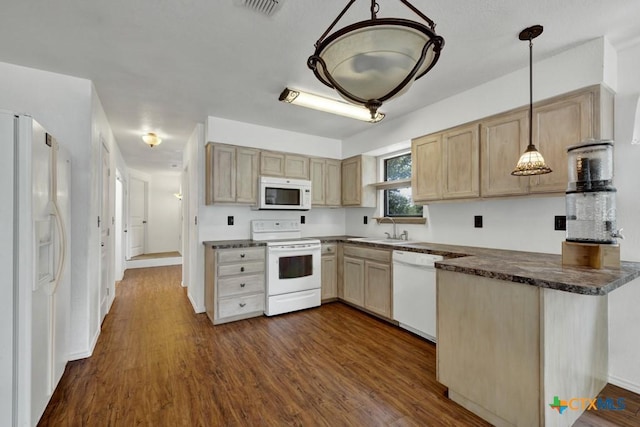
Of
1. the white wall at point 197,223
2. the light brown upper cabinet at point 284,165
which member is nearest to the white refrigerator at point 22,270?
the white wall at point 197,223

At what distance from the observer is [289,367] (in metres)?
2.37

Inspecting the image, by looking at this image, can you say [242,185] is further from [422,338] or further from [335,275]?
[422,338]

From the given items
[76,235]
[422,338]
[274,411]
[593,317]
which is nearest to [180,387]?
[274,411]

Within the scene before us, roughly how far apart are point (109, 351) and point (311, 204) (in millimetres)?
2827

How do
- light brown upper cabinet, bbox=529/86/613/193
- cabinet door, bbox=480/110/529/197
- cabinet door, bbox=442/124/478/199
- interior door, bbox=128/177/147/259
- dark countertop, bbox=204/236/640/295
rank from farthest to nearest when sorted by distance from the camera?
interior door, bbox=128/177/147/259 < cabinet door, bbox=442/124/478/199 < cabinet door, bbox=480/110/529/197 < light brown upper cabinet, bbox=529/86/613/193 < dark countertop, bbox=204/236/640/295

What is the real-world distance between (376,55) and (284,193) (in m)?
3.04

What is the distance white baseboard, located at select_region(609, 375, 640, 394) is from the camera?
6.56 ft

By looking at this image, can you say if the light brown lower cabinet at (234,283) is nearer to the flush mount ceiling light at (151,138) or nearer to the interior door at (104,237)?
the interior door at (104,237)

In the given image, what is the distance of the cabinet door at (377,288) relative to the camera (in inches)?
128

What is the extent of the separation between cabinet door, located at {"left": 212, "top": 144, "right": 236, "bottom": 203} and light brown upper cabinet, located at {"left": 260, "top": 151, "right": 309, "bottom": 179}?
15.9 inches

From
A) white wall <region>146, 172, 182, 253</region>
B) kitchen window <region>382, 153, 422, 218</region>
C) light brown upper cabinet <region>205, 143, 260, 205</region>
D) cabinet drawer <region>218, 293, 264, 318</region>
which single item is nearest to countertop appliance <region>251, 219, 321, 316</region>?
cabinet drawer <region>218, 293, 264, 318</region>

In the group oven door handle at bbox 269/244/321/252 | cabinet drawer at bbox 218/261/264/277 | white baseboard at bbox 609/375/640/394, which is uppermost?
oven door handle at bbox 269/244/321/252

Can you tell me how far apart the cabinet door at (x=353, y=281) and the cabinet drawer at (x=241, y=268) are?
1.17 m

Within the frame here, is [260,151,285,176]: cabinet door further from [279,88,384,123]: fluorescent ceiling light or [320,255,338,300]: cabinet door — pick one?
[320,255,338,300]: cabinet door
